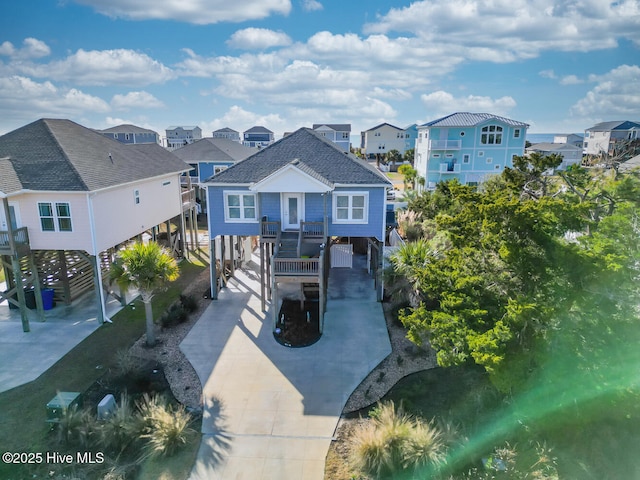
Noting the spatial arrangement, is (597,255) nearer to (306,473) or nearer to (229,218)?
(306,473)

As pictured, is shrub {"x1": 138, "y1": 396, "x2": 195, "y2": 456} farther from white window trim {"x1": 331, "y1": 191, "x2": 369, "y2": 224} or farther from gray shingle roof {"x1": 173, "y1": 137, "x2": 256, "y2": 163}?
gray shingle roof {"x1": 173, "y1": 137, "x2": 256, "y2": 163}

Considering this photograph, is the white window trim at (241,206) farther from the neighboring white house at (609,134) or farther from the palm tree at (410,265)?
the neighboring white house at (609,134)

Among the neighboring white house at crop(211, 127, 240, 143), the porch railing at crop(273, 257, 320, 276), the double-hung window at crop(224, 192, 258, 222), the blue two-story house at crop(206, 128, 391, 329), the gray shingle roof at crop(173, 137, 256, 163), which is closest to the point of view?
the porch railing at crop(273, 257, 320, 276)

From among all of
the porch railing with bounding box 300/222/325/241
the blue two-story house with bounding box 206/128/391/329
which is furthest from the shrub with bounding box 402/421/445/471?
the porch railing with bounding box 300/222/325/241

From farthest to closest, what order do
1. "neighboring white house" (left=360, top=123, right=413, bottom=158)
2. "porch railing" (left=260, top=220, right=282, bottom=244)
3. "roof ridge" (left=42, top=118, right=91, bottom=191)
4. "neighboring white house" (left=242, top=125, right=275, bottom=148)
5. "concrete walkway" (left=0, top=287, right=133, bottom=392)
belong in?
"neighboring white house" (left=242, top=125, right=275, bottom=148)
"neighboring white house" (left=360, top=123, right=413, bottom=158)
"porch railing" (left=260, top=220, right=282, bottom=244)
"roof ridge" (left=42, top=118, right=91, bottom=191)
"concrete walkway" (left=0, top=287, right=133, bottom=392)

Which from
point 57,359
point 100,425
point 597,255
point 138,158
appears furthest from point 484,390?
point 138,158

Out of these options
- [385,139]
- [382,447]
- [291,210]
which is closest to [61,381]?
[382,447]

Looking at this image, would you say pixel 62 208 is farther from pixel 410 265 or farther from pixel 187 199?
pixel 410 265

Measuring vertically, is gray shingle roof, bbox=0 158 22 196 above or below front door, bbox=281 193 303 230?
above
